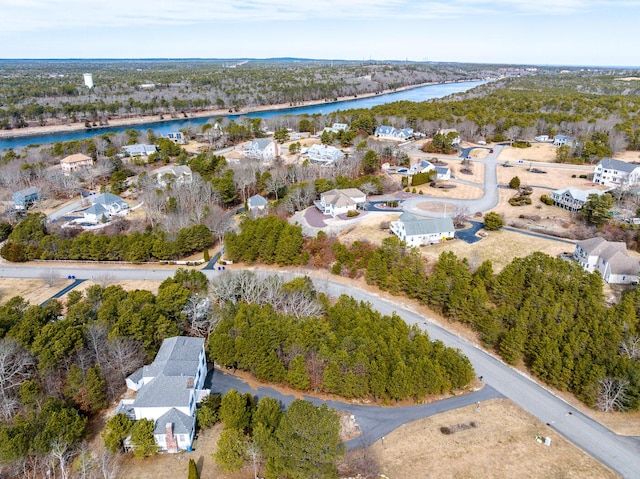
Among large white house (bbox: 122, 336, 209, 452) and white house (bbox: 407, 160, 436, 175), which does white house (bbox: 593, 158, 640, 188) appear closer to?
white house (bbox: 407, 160, 436, 175)

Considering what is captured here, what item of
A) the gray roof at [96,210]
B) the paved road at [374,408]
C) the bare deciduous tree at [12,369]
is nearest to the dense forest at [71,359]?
the bare deciduous tree at [12,369]

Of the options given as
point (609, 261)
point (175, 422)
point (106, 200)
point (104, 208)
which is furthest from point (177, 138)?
point (609, 261)

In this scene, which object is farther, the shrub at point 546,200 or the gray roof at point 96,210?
the shrub at point 546,200

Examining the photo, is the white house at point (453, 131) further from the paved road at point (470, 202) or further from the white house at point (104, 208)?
the white house at point (104, 208)

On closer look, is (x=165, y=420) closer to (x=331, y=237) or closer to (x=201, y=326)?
(x=201, y=326)

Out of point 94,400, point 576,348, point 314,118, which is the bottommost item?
point 94,400

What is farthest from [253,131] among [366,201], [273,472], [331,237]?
[273,472]

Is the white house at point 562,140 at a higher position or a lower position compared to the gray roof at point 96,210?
higher
